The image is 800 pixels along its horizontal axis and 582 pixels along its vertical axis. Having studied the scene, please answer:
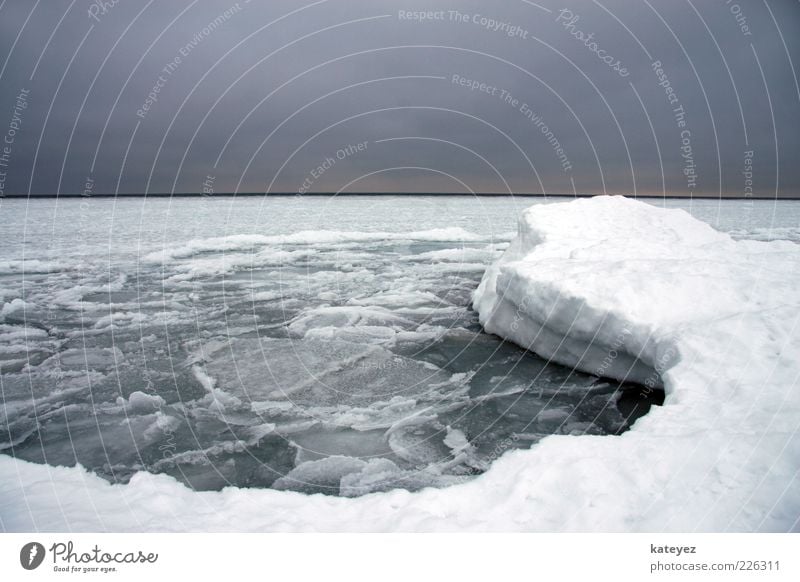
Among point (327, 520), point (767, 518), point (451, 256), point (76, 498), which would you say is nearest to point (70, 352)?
point (76, 498)

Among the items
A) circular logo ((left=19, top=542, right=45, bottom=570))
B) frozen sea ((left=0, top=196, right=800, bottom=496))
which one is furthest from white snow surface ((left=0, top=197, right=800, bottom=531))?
frozen sea ((left=0, top=196, right=800, bottom=496))

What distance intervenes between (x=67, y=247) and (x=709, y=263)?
61.5 feet

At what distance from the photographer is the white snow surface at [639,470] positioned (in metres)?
2.38

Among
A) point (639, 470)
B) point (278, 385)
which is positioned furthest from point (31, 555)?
point (639, 470)

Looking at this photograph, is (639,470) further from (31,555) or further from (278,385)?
(278,385)

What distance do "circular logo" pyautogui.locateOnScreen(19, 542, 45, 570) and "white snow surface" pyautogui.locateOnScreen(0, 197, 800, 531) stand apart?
0.17m

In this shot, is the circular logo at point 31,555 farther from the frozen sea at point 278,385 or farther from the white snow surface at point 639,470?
the frozen sea at point 278,385

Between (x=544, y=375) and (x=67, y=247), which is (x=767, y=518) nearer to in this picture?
(x=544, y=375)

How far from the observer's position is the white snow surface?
7.82 feet

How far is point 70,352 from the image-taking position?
602cm

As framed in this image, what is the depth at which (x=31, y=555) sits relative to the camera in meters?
2.29

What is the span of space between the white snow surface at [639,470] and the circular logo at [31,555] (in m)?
0.17

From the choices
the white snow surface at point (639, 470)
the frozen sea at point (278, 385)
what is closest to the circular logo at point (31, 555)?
the white snow surface at point (639, 470)

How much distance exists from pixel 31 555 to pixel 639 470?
337 cm
